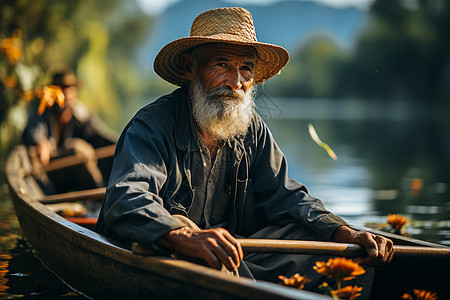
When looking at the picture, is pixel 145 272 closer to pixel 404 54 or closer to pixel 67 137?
pixel 67 137

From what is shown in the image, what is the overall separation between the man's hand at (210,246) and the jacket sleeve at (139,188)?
0.06 m

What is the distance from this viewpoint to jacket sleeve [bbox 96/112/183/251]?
8.34 ft

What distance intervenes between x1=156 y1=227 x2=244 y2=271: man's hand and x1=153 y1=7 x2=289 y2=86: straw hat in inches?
44.1

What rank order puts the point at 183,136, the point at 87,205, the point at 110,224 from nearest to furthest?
the point at 110,224 → the point at 183,136 → the point at 87,205

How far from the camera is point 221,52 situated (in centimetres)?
325

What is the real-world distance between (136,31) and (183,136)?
148 ft

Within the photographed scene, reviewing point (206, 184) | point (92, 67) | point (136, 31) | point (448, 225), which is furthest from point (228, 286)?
point (136, 31)

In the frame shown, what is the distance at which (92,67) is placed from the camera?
1897cm

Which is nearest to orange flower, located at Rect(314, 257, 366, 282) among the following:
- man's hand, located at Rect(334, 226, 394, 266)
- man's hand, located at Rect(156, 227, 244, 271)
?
man's hand, located at Rect(156, 227, 244, 271)

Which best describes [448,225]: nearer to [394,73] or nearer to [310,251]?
[310,251]

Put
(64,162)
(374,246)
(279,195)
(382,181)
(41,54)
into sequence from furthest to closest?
(41,54) < (382,181) < (64,162) < (279,195) < (374,246)

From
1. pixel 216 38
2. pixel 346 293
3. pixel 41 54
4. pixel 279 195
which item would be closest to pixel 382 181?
pixel 279 195

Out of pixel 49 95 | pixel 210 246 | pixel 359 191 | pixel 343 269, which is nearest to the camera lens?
pixel 343 269

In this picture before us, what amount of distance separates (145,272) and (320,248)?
32.2 inches
